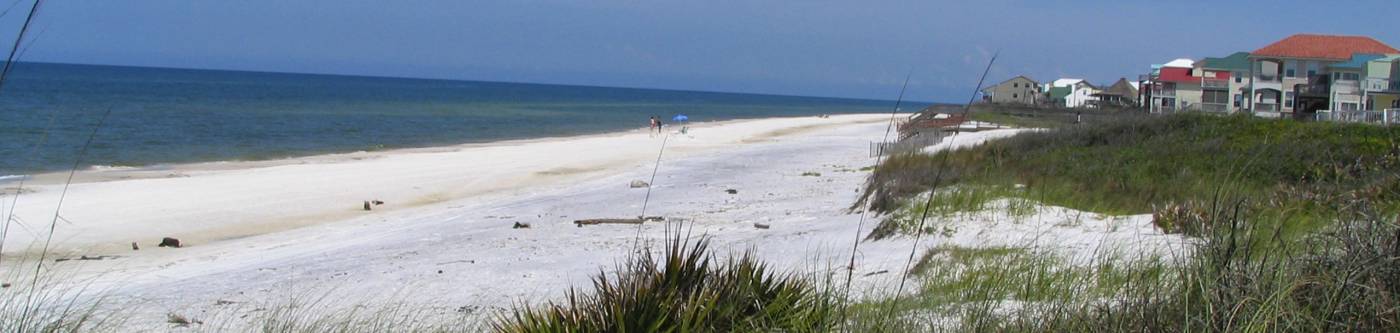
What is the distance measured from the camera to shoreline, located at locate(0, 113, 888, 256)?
56.7ft

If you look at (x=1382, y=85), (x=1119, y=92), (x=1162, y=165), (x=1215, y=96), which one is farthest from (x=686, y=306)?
(x=1119, y=92)

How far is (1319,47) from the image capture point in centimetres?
4531

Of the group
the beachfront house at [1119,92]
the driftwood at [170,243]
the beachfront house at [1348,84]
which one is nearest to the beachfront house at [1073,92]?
the beachfront house at [1119,92]

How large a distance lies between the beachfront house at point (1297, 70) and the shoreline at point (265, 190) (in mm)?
23708

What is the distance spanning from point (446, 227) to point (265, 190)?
8193mm

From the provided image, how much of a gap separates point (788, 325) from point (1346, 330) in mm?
1855

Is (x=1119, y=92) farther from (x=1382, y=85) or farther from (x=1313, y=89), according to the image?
(x=1382, y=85)

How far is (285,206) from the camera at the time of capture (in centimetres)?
2033

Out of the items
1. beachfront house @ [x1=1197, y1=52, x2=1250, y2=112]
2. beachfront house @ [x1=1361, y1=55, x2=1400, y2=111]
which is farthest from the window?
beachfront house @ [x1=1361, y1=55, x2=1400, y2=111]

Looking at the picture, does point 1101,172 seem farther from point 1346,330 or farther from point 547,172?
point 547,172

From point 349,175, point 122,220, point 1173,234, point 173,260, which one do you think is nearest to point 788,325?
point 1173,234

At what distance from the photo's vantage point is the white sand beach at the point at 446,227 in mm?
9625

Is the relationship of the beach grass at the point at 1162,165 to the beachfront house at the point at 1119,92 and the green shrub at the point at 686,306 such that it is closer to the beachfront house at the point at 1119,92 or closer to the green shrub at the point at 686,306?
the green shrub at the point at 686,306

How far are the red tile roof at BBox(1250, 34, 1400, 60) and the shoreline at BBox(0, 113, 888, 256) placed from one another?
24.3 metres
